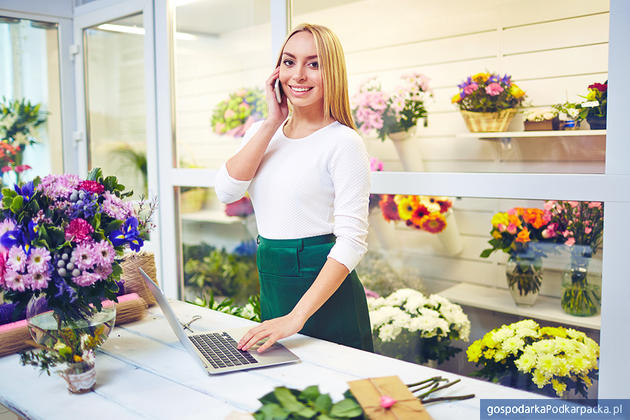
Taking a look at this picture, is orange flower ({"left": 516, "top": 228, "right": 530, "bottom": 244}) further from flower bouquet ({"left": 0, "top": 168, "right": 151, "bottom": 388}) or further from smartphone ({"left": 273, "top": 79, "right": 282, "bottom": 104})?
flower bouquet ({"left": 0, "top": 168, "right": 151, "bottom": 388})

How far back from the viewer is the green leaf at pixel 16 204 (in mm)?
1198

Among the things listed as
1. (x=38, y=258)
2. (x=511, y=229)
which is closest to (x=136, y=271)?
(x=38, y=258)

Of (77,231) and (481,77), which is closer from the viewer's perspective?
(77,231)

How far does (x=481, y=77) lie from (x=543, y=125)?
1.03 ft

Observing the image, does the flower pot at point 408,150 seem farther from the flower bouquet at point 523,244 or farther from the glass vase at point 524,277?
the glass vase at point 524,277

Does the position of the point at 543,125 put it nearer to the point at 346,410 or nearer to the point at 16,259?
the point at 346,410

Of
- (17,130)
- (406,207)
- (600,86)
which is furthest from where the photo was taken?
(17,130)

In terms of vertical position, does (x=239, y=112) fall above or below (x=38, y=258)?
above

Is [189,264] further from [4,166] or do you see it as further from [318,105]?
[318,105]

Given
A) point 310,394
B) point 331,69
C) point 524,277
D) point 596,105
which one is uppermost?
point 331,69

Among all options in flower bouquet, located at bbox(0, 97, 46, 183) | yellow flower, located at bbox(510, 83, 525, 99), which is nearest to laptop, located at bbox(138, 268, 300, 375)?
yellow flower, located at bbox(510, 83, 525, 99)

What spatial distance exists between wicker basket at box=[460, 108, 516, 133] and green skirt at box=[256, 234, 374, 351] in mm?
767

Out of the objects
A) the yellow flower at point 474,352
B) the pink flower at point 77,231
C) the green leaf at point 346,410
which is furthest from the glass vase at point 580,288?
the pink flower at point 77,231

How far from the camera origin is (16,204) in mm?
1201
